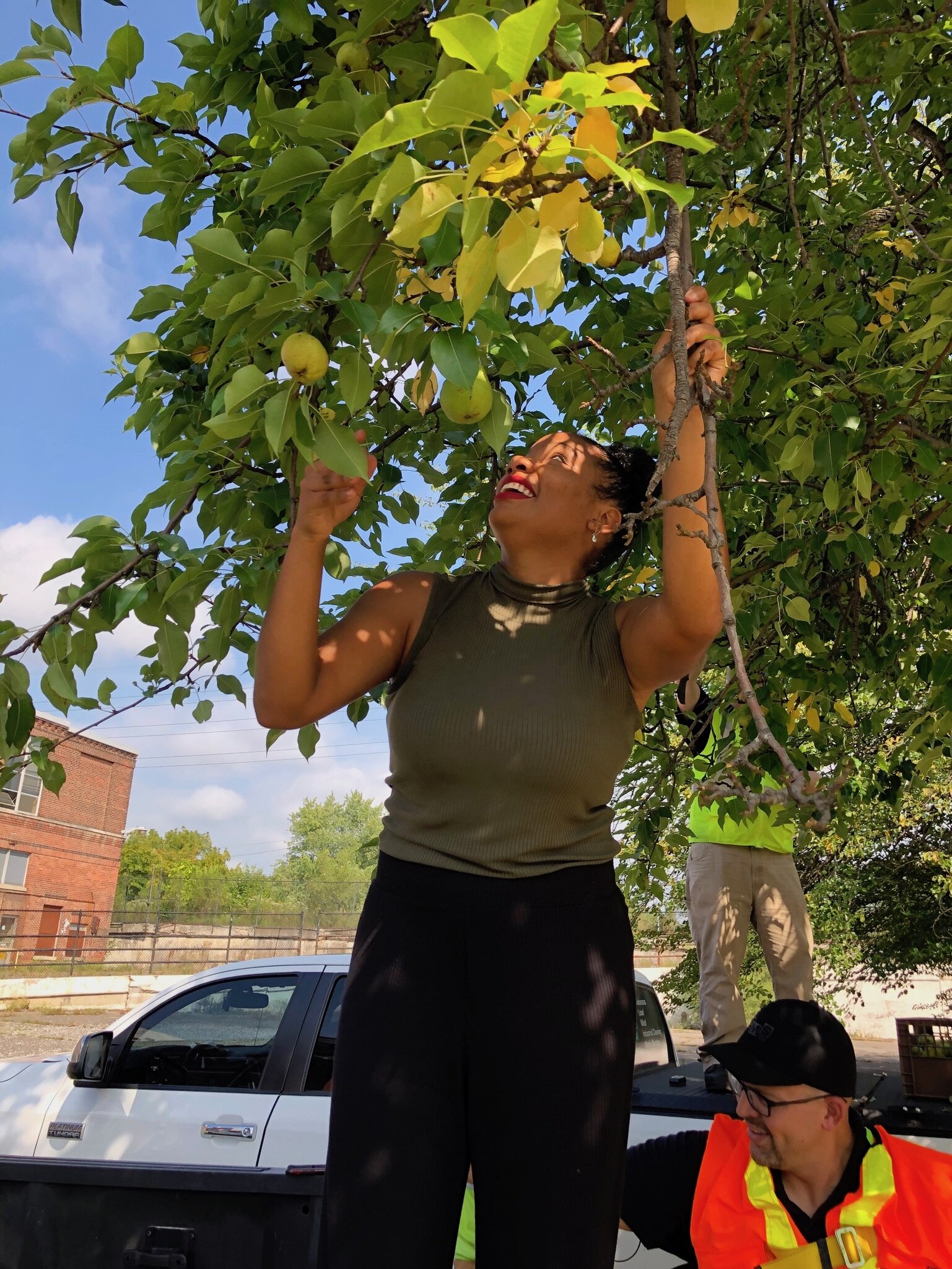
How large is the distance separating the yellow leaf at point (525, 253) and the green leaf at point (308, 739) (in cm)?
196

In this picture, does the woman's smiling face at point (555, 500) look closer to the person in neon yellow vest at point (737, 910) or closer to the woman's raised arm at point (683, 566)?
the woman's raised arm at point (683, 566)

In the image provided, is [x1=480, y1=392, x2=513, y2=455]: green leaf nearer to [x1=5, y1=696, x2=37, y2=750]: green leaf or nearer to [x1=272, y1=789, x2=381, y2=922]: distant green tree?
[x1=5, y1=696, x2=37, y2=750]: green leaf

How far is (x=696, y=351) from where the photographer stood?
4.34 feet

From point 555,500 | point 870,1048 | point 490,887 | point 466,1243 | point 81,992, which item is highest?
point 81,992

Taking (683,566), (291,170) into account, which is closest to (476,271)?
(291,170)

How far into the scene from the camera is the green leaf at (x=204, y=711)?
287cm

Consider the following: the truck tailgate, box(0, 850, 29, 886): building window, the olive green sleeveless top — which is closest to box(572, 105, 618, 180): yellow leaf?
the olive green sleeveless top

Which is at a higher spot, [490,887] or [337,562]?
[337,562]

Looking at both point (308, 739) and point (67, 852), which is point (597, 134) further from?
point (67, 852)

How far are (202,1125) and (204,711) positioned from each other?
1.82 metres

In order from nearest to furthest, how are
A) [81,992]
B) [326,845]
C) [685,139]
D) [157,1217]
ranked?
1. [685,139]
2. [157,1217]
3. [81,992]
4. [326,845]

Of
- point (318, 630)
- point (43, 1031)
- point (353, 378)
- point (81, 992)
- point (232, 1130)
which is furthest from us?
point (81, 992)

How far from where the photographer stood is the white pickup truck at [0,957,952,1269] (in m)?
3.48

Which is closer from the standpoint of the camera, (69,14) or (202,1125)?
(69,14)
